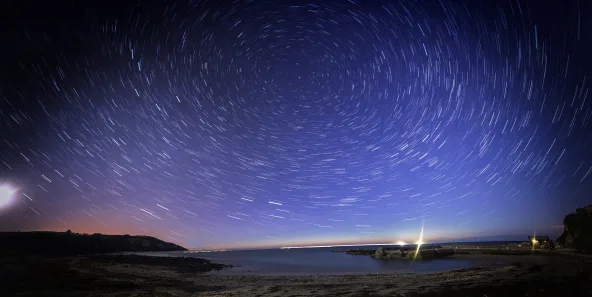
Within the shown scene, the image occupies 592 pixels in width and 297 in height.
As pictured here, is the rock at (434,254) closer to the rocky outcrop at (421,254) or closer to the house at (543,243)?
the rocky outcrop at (421,254)

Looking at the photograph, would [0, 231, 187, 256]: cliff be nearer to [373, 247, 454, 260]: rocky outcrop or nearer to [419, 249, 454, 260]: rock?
[373, 247, 454, 260]: rocky outcrop

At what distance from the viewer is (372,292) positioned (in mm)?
20344

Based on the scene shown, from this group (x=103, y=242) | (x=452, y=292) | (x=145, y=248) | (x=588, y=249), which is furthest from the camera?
(x=145, y=248)

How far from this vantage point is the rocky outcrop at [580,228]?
42.6 metres

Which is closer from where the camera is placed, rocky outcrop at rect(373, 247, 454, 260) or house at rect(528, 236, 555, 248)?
house at rect(528, 236, 555, 248)

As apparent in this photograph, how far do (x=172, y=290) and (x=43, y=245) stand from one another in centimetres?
11580

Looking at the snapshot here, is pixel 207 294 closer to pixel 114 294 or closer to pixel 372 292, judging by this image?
pixel 114 294

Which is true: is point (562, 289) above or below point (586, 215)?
below

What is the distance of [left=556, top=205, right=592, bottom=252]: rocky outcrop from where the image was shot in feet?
140

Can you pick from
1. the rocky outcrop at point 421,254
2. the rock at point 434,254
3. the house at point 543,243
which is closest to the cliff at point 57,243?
the rocky outcrop at point 421,254

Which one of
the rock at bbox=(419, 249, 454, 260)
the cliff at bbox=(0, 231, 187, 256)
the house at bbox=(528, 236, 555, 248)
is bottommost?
the rock at bbox=(419, 249, 454, 260)

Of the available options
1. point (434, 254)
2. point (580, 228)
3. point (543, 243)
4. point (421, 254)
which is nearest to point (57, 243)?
point (421, 254)

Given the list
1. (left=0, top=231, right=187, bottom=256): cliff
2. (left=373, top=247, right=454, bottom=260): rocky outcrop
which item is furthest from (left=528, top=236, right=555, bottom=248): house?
(left=0, top=231, right=187, bottom=256): cliff

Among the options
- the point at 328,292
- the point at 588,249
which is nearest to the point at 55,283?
the point at 328,292
